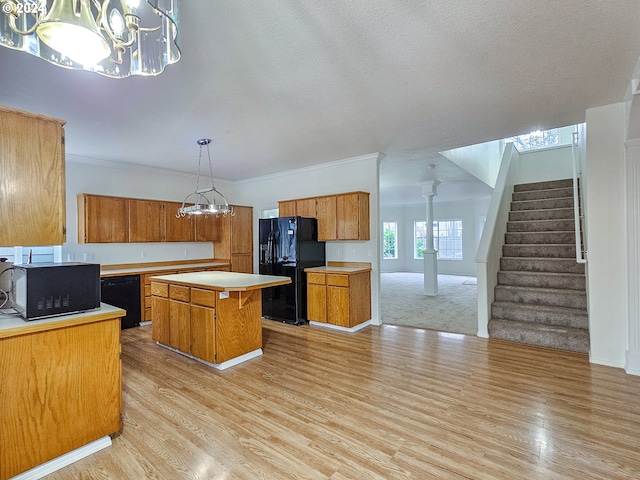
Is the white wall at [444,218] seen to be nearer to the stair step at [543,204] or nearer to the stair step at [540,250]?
the stair step at [543,204]

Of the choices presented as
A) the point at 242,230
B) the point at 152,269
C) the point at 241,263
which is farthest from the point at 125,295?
the point at 242,230

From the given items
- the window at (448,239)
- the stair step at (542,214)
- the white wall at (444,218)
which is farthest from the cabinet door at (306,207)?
the white wall at (444,218)

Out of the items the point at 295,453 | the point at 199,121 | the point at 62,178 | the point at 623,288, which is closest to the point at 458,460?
the point at 295,453

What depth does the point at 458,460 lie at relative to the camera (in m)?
1.84

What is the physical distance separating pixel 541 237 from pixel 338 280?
10.8 ft

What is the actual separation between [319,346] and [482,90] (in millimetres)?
A: 3170

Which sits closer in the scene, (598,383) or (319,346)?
(598,383)

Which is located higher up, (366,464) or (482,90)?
(482,90)

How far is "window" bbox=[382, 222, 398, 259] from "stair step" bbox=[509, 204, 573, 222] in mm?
6796

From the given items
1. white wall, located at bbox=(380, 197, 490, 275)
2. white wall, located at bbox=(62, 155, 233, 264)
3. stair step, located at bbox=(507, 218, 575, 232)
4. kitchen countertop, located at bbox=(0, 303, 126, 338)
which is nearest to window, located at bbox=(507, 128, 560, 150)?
white wall, located at bbox=(380, 197, 490, 275)

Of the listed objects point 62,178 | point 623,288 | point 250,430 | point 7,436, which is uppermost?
point 62,178

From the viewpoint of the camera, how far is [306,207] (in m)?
5.32

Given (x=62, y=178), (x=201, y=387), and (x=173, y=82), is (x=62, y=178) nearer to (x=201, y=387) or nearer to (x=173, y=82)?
(x=173, y=82)

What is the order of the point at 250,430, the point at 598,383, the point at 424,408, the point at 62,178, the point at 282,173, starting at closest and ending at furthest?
the point at 62,178
the point at 250,430
the point at 424,408
the point at 598,383
the point at 282,173
